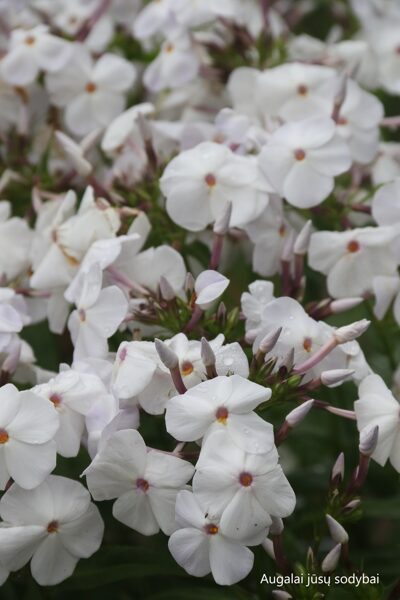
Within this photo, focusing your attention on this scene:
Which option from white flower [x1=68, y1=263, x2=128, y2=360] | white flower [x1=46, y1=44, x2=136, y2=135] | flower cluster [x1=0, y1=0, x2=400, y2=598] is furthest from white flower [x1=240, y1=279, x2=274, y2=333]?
white flower [x1=46, y1=44, x2=136, y2=135]

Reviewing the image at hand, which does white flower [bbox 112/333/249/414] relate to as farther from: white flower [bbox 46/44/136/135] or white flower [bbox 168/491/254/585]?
white flower [bbox 46/44/136/135]

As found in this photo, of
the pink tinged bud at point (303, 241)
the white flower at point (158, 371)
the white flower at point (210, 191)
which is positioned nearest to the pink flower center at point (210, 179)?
the white flower at point (210, 191)

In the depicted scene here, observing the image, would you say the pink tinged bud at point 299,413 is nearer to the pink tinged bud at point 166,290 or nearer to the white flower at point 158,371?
the white flower at point 158,371

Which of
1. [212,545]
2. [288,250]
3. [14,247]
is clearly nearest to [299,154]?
[288,250]

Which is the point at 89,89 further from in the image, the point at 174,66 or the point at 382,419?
the point at 382,419

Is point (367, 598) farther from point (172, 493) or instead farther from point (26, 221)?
point (26, 221)
